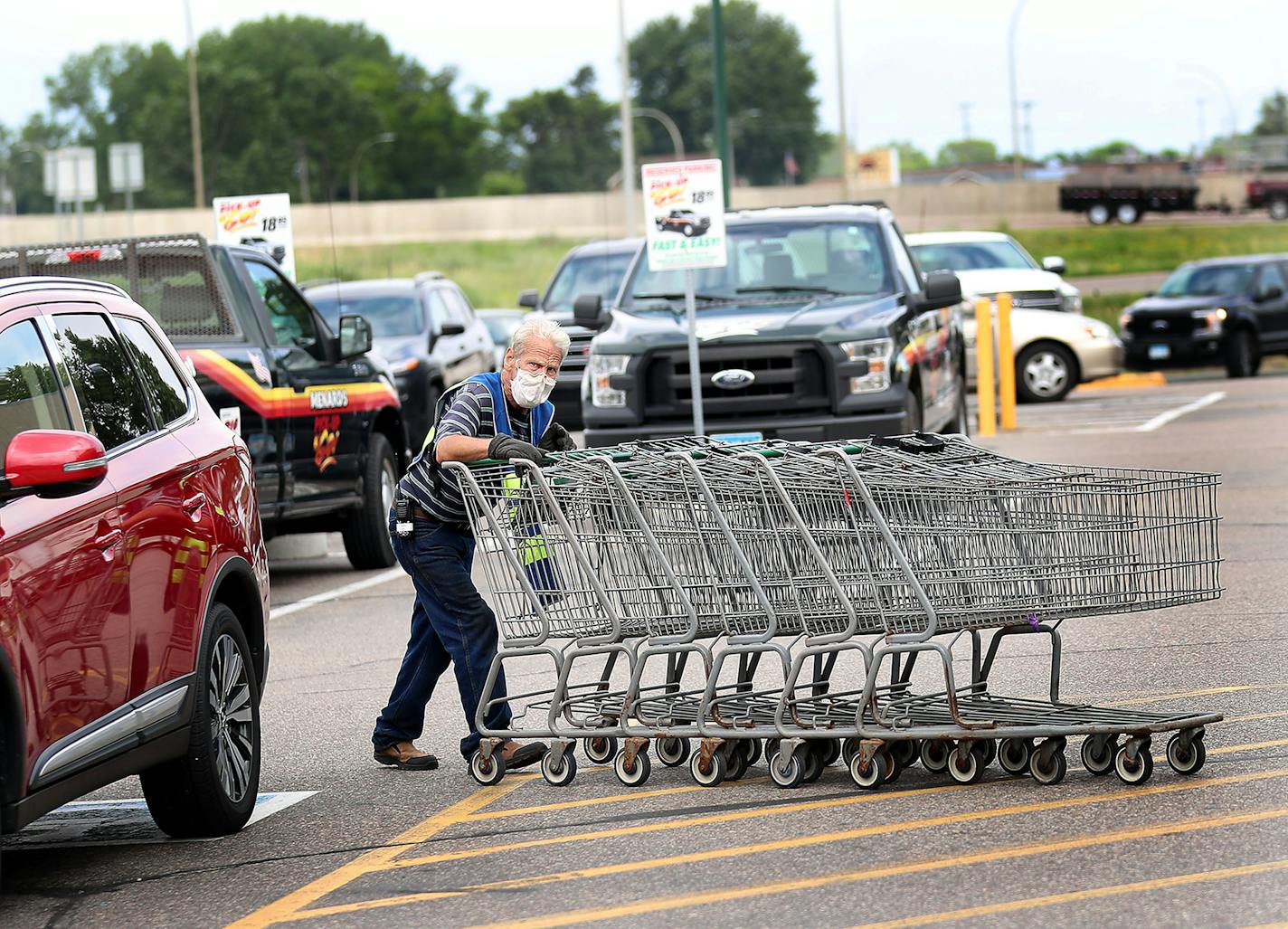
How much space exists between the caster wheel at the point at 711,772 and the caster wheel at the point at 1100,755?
47.0 inches

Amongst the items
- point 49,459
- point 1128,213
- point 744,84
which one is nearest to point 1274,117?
point 744,84

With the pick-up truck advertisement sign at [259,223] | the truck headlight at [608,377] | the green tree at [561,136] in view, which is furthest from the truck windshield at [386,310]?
the green tree at [561,136]

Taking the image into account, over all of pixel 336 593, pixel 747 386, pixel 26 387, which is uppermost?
pixel 26 387

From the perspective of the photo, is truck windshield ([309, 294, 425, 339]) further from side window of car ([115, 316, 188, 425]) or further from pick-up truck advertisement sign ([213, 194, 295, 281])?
side window of car ([115, 316, 188, 425])

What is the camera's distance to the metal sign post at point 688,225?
14102 mm

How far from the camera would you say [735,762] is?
695 cm

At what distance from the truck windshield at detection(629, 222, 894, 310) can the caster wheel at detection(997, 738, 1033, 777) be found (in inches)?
321

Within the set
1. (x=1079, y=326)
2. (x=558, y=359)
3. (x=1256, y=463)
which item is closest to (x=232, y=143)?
(x=1079, y=326)

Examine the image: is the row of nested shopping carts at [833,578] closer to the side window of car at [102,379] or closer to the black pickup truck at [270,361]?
the side window of car at [102,379]

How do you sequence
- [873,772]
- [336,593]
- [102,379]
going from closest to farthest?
1. [102,379]
2. [873,772]
3. [336,593]

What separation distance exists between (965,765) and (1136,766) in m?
0.54

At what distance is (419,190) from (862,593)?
141m

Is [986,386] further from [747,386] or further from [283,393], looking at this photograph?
[283,393]

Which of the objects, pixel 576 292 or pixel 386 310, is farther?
pixel 576 292
